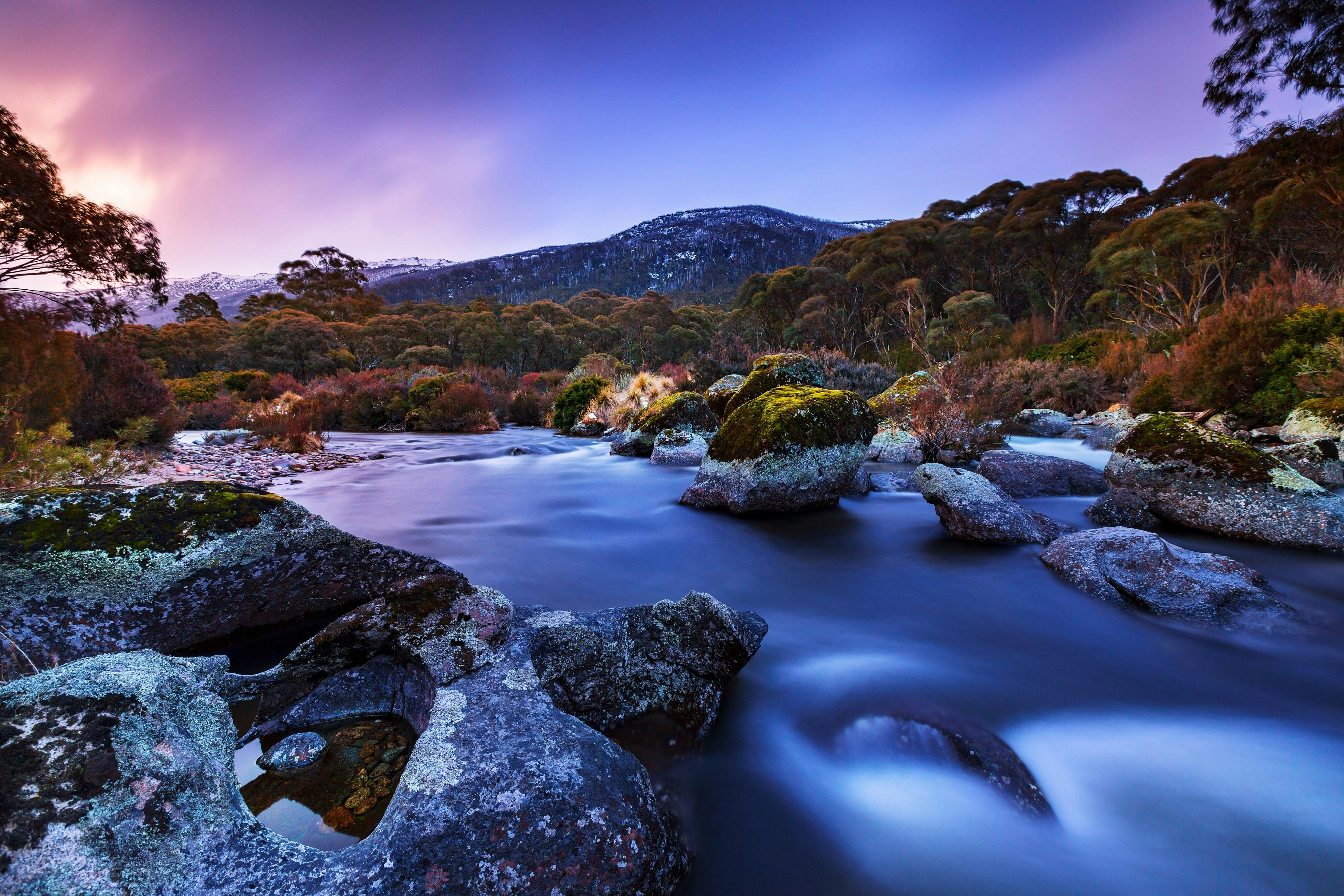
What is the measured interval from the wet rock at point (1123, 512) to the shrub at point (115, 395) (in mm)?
14008

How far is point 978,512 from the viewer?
16.6ft

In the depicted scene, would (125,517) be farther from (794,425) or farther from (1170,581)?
(1170,581)

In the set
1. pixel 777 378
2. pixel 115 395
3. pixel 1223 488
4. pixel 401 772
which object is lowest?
pixel 401 772

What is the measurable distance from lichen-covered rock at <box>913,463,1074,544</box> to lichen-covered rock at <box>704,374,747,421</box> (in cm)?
622

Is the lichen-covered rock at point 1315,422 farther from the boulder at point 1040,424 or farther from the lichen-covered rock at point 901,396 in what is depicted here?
the boulder at point 1040,424

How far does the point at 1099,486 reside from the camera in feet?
22.1

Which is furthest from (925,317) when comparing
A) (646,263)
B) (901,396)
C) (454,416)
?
(646,263)

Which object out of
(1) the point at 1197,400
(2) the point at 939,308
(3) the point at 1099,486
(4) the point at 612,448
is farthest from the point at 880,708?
(2) the point at 939,308

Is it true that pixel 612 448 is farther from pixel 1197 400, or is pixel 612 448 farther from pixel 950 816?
pixel 1197 400

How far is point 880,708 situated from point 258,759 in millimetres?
2777

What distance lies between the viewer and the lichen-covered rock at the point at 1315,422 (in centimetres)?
664

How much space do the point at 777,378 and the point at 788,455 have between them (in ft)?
15.0

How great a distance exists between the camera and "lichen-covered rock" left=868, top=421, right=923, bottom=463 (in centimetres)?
940

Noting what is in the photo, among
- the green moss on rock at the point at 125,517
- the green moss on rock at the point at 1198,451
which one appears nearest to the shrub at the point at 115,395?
the green moss on rock at the point at 125,517
